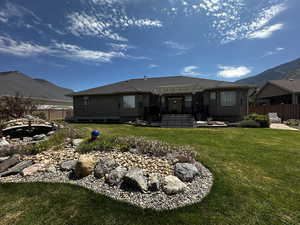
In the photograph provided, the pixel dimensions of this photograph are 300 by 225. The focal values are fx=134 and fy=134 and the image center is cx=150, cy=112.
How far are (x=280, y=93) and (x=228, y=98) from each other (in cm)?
1348

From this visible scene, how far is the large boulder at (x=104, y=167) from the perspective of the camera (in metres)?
3.42

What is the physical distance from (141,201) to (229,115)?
12852 millimetres

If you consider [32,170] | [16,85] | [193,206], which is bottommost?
[193,206]

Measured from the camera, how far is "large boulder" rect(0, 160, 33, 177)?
3.68 m

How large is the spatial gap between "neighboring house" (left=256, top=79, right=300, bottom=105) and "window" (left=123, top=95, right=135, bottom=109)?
20283 millimetres

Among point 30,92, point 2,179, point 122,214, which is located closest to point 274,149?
point 122,214

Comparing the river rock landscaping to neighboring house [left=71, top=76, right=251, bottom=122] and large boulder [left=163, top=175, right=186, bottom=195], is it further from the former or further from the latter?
neighboring house [left=71, top=76, right=251, bottom=122]

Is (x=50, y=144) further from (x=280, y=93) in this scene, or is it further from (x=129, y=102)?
(x=280, y=93)

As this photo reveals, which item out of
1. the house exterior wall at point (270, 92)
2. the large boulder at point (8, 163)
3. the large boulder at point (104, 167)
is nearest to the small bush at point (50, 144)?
the large boulder at point (8, 163)

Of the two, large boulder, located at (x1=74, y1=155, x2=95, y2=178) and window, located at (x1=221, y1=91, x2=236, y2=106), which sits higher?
Result: window, located at (x1=221, y1=91, x2=236, y2=106)

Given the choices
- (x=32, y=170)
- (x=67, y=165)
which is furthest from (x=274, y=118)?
(x=32, y=170)

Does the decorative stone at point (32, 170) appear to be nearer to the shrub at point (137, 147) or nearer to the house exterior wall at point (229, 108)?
the shrub at point (137, 147)

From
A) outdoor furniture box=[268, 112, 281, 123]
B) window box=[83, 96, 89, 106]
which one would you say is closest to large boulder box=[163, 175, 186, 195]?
window box=[83, 96, 89, 106]

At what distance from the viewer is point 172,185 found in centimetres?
289
